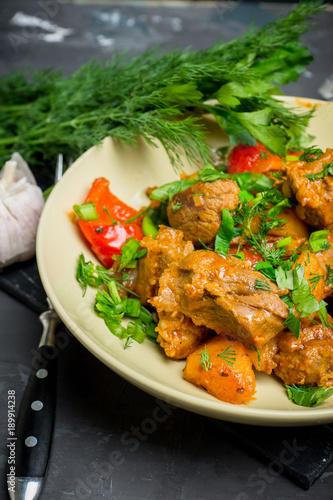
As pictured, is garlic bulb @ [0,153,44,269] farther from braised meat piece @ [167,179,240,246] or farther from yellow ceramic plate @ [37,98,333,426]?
braised meat piece @ [167,179,240,246]

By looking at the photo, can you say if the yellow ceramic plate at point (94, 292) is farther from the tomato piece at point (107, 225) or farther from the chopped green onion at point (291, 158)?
the chopped green onion at point (291, 158)

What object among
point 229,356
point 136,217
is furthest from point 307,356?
point 136,217

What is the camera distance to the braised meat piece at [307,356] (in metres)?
2.09

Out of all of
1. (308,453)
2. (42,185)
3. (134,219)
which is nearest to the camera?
(308,453)

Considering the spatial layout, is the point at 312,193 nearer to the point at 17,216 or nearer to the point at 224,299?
the point at 224,299

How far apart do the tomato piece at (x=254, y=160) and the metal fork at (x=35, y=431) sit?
1.35 meters

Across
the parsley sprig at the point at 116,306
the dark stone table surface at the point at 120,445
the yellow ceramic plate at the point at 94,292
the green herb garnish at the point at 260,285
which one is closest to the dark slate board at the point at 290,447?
the dark stone table surface at the point at 120,445

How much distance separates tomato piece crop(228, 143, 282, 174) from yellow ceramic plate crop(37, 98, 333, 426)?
0.76ft

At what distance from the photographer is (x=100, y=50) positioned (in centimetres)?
464

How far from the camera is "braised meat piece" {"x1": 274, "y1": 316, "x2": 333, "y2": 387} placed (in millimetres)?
2086

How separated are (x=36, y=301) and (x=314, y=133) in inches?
71.1

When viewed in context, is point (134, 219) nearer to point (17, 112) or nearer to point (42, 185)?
point (42, 185)

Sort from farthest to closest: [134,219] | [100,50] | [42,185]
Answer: [100,50], [42,185], [134,219]

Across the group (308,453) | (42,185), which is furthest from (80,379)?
(42,185)
